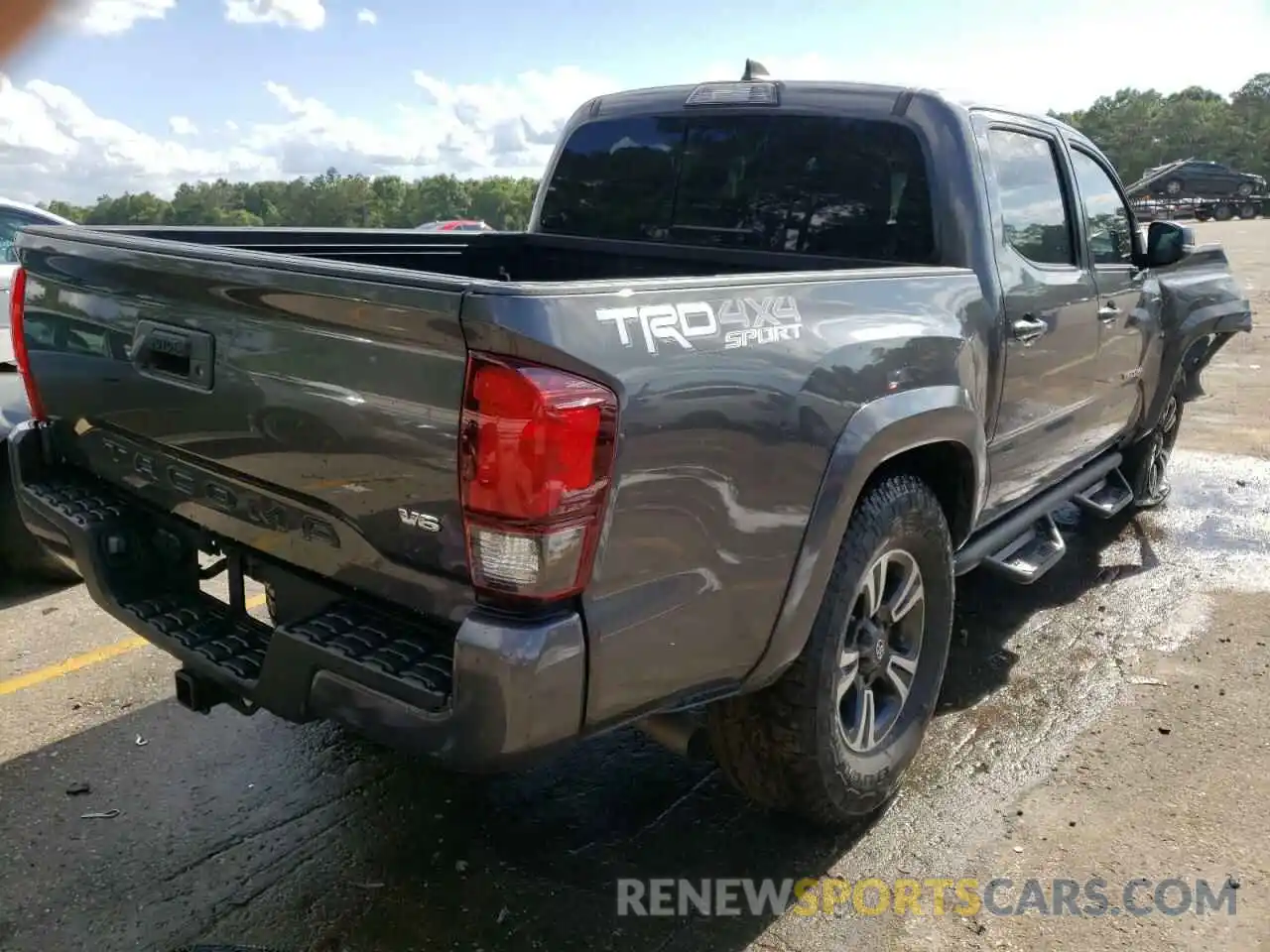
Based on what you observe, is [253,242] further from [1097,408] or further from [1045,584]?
[1045,584]

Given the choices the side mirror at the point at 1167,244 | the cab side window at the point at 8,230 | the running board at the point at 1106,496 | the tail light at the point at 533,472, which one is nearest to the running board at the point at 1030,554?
the running board at the point at 1106,496

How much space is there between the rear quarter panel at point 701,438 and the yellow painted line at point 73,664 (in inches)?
86.7

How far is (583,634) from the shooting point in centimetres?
201

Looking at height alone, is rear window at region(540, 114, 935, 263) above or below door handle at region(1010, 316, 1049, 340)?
above

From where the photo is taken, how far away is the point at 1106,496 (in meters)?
5.30

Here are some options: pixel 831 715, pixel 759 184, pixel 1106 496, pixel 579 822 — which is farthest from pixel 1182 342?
pixel 579 822

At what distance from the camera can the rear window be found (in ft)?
Result: 11.2

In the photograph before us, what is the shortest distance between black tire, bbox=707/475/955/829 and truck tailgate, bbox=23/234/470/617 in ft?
3.28

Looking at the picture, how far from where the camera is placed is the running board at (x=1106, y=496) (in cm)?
497

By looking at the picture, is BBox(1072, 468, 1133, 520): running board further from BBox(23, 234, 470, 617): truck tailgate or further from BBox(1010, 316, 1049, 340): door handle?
BBox(23, 234, 470, 617): truck tailgate

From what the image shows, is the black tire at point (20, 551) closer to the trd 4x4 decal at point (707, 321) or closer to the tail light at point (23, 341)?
the tail light at point (23, 341)

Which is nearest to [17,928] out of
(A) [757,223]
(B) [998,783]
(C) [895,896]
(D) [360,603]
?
(D) [360,603]

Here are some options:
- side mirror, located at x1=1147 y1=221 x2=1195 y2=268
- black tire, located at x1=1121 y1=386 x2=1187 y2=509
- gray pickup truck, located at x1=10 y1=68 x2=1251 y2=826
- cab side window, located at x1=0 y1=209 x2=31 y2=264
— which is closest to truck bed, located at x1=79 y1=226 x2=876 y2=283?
gray pickup truck, located at x1=10 y1=68 x2=1251 y2=826

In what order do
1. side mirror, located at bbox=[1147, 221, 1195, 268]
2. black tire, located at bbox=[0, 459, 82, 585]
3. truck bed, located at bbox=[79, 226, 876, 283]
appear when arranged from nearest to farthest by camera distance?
truck bed, located at bbox=[79, 226, 876, 283] → black tire, located at bbox=[0, 459, 82, 585] → side mirror, located at bbox=[1147, 221, 1195, 268]
